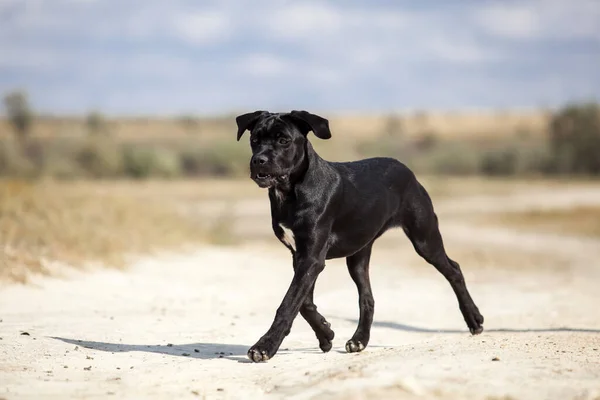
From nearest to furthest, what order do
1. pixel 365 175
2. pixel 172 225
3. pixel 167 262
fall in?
pixel 365 175, pixel 167 262, pixel 172 225

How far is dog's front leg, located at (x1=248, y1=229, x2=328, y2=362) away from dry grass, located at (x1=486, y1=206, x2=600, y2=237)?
19492 mm

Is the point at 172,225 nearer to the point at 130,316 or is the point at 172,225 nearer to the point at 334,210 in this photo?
the point at 130,316

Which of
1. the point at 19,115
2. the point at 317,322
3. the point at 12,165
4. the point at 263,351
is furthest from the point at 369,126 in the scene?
the point at 263,351

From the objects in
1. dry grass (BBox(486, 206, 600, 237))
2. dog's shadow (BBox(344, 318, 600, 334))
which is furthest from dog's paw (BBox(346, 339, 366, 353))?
dry grass (BBox(486, 206, 600, 237))

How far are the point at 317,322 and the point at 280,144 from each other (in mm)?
1856

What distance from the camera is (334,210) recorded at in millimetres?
8914

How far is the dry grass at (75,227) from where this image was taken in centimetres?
1532

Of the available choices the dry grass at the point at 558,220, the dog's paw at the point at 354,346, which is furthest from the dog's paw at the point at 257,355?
the dry grass at the point at 558,220

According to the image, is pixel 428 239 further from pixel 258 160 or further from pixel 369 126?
pixel 369 126

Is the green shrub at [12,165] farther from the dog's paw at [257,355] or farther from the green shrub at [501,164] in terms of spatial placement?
the green shrub at [501,164]

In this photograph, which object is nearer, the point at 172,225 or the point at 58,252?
the point at 58,252

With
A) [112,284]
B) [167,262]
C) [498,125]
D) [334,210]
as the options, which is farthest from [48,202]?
[498,125]

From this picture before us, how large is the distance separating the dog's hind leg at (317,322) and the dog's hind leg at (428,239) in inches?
62.3

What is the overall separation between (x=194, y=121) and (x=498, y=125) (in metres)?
41.5
